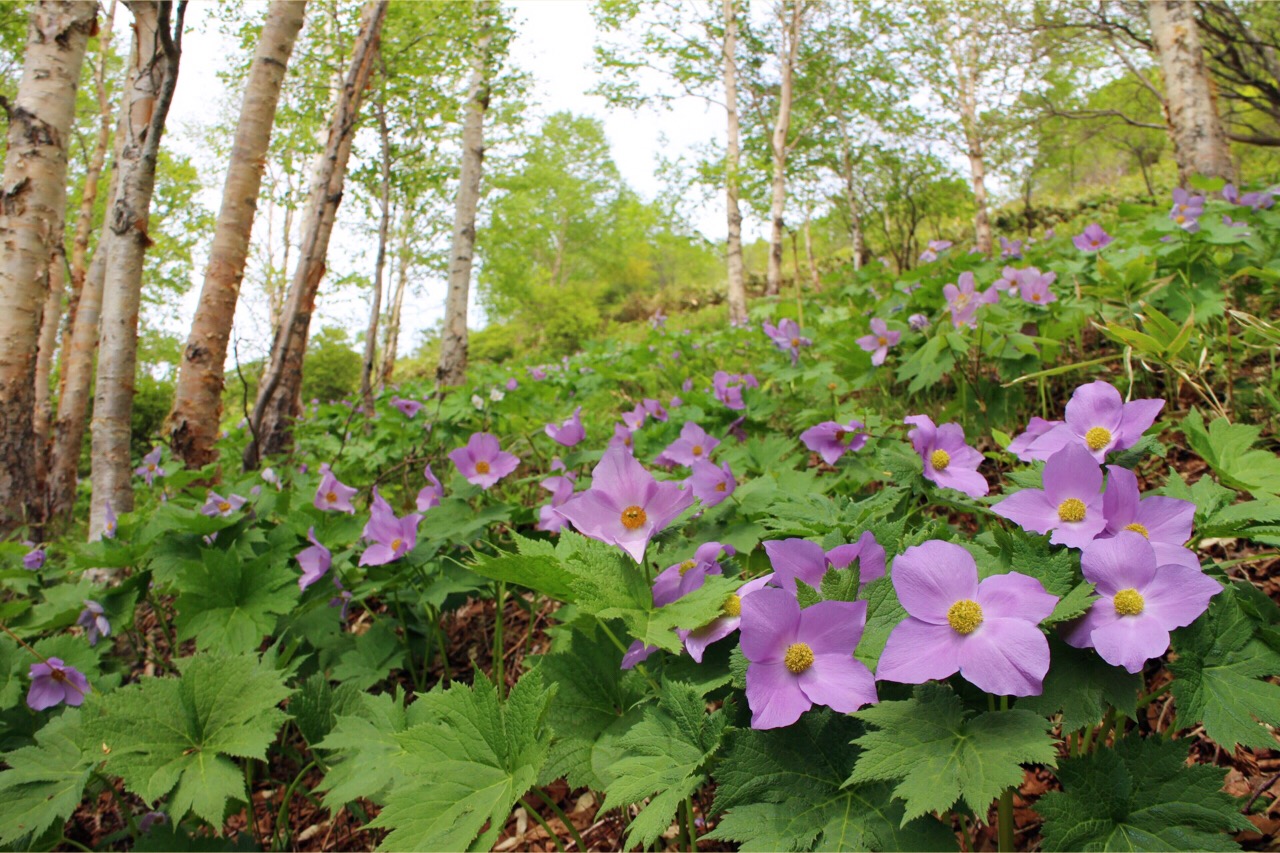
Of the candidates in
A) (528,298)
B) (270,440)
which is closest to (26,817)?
(270,440)

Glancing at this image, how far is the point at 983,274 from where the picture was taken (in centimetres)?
302

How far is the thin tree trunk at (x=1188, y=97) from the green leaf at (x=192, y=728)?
6.24m

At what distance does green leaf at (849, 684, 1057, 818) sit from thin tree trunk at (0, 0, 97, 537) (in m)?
4.36

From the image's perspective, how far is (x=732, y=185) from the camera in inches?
394

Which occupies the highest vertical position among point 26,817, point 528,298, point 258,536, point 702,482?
point 528,298

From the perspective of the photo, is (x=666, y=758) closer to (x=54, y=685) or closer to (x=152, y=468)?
(x=54, y=685)

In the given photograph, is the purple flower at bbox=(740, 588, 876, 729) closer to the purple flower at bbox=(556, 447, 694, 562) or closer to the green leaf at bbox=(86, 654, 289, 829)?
the purple flower at bbox=(556, 447, 694, 562)

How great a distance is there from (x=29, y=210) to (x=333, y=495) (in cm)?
313

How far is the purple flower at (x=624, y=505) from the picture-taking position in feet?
2.86

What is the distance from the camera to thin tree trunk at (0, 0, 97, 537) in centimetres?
346

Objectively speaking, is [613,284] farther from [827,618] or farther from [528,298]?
[827,618]

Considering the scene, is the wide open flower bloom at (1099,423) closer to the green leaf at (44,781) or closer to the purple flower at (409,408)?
the green leaf at (44,781)

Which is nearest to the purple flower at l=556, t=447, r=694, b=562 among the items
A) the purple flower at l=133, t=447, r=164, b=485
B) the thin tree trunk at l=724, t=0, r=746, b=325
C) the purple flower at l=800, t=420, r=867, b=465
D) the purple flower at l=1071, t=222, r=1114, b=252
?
the purple flower at l=800, t=420, r=867, b=465

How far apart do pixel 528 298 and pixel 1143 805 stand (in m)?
19.3
